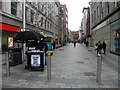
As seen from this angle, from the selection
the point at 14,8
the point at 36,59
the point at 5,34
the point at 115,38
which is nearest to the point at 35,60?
the point at 36,59

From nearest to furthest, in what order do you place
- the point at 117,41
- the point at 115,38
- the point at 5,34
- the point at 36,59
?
1. the point at 36,59
2. the point at 117,41
3. the point at 115,38
4. the point at 5,34

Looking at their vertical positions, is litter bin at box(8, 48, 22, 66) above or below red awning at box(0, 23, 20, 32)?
below

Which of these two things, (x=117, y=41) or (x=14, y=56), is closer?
(x=14, y=56)

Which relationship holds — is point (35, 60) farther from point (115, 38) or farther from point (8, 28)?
point (115, 38)

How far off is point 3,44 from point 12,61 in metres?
12.6

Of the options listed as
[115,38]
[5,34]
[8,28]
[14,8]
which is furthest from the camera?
[14,8]

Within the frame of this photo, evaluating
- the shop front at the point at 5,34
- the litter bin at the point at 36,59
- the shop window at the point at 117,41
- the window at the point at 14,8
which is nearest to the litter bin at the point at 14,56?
the litter bin at the point at 36,59

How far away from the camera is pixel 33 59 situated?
11.5 m

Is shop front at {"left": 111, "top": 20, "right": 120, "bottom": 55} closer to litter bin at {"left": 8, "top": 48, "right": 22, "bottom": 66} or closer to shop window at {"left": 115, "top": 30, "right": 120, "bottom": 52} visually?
shop window at {"left": 115, "top": 30, "right": 120, "bottom": 52}

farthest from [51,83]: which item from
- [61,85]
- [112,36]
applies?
[112,36]

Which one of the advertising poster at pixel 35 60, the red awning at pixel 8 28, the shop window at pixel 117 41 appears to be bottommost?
the advertising poster at pixel 35 60

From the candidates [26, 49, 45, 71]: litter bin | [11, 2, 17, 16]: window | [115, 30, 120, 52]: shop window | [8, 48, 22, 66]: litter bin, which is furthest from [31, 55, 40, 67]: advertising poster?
[11, 2, 17, 16]: window

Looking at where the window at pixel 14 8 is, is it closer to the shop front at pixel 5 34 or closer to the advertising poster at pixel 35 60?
the shop front at pixel 5 34

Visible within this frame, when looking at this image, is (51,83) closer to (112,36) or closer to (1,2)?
(1,2)
